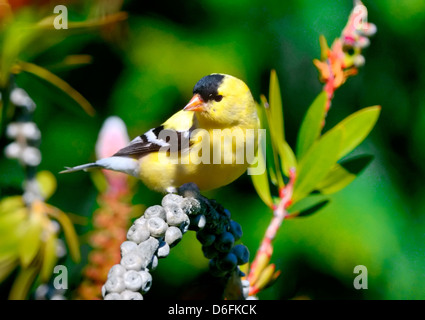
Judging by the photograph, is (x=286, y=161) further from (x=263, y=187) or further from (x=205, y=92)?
(x=205, y=92)

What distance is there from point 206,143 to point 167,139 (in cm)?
10

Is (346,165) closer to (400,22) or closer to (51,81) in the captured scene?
(51,81)

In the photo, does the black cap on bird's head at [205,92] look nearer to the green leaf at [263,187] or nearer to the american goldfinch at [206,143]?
the american goldfinch at [206,143]

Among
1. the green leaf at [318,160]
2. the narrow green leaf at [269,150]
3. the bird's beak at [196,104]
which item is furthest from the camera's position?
the bird's beak at [196,104]

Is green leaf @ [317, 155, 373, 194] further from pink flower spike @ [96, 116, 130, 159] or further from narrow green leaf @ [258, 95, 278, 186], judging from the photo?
pink flower spike @ [96, 116, 130, 159]

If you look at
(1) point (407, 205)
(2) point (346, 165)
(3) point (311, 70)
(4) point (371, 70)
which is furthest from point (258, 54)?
(2) point (346, 165)

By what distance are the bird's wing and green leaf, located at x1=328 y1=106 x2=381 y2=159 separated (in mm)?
379

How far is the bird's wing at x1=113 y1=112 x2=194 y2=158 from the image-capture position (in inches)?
38.9

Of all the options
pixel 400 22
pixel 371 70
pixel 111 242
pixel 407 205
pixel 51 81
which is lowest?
pixel 111 242

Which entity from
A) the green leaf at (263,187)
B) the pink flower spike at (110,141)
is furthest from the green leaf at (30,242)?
the green leaf at (263,187)

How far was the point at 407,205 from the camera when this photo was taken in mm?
1602

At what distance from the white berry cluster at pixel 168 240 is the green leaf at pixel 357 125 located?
19cm

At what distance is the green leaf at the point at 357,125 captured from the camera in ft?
2.08

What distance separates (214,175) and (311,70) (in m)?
0.86
